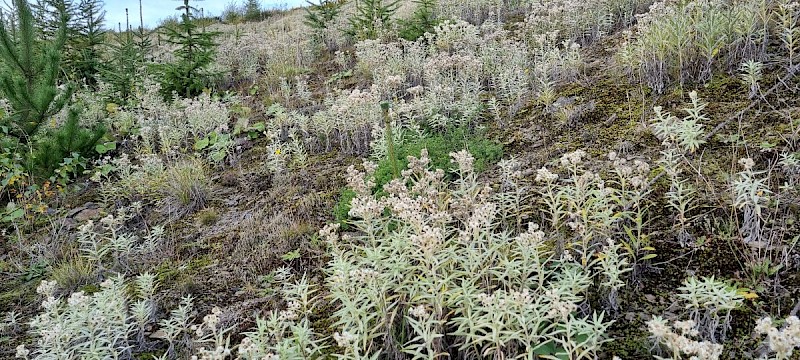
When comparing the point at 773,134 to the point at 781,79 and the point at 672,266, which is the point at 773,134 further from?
the point at 672,266

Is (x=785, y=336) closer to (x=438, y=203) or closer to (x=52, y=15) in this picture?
(x=438, y=203)

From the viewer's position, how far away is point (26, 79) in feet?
19.6

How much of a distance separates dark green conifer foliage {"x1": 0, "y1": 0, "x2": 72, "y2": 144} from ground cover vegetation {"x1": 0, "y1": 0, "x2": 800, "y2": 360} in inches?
1.0

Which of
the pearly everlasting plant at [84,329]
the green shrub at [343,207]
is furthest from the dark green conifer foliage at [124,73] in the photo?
the pearly everlasting plant at [84,329]

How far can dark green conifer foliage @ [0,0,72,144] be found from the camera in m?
5.64

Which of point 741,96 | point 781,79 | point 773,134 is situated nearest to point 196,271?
point 773,134

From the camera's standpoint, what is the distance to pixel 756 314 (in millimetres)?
2242

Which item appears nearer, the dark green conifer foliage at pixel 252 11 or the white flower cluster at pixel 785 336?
the white flower cluster at pixel 785 336

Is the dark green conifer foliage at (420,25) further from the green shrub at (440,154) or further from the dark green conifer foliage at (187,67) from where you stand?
the green shrub at (440,154)

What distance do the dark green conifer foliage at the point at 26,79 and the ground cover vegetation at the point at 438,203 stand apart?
0.09 feet

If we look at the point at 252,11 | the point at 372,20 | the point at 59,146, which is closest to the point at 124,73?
the point at 59,146

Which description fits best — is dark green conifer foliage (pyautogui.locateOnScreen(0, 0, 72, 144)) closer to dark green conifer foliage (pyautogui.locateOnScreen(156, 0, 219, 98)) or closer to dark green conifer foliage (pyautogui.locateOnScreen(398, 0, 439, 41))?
dark green conifer foliage (pyautogui.locateOnScreen(156, 0, 219, 98))

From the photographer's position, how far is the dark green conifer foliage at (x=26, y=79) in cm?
564

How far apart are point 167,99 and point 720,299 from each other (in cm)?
831
